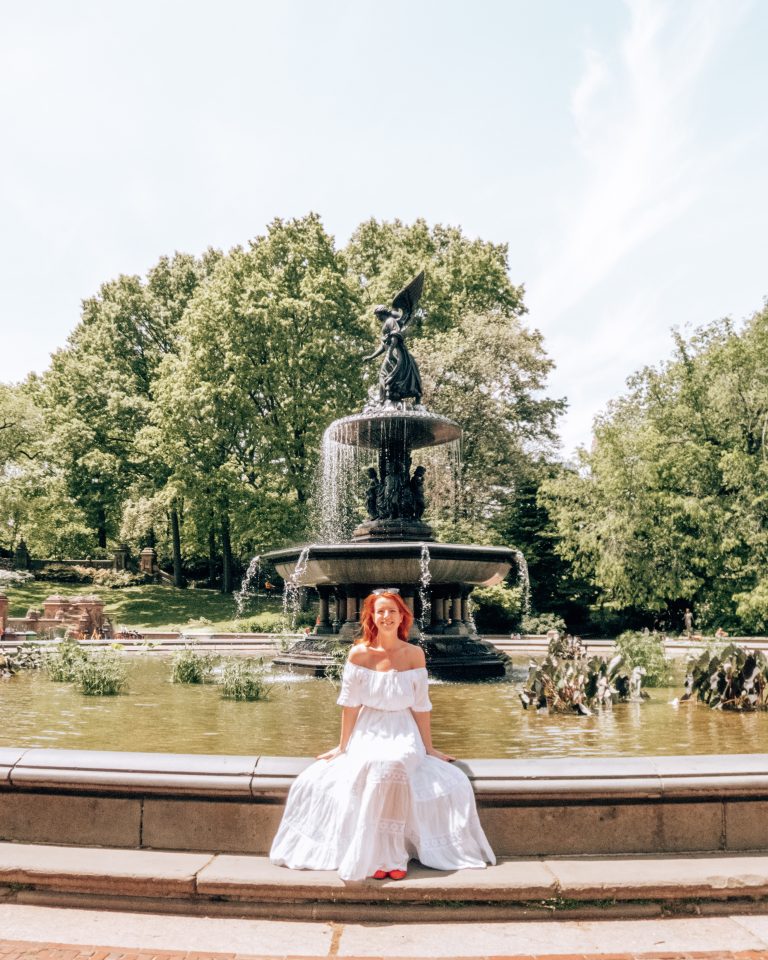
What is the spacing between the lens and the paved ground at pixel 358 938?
3840mm

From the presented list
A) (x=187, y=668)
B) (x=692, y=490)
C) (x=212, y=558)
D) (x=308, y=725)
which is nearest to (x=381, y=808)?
(x=308, y=725)

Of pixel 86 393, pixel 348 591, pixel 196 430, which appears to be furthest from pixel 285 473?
pixel 348 591

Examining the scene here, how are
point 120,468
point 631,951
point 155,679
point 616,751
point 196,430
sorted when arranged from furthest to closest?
point 120,468
point 196,430
point 155,679
point 616,751
point 631,951

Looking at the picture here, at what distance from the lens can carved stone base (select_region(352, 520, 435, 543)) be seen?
16031mm

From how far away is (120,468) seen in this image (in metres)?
43.1

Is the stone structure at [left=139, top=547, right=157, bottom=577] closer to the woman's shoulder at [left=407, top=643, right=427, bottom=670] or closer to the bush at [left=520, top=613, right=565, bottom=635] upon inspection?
the bush at [left=520, top=613, right=565, bottom=635]

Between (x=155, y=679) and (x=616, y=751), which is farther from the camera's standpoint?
(x=155, y=679)

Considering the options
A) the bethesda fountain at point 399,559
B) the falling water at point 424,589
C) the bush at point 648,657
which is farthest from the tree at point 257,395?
the bush at point 648,657

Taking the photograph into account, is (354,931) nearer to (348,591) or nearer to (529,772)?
(529,772)

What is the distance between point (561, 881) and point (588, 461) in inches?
1287

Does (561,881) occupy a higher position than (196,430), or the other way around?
(196,430)

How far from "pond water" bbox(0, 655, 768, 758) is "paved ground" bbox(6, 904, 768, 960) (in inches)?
114

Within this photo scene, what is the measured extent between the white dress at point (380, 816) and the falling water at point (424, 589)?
9167 mm

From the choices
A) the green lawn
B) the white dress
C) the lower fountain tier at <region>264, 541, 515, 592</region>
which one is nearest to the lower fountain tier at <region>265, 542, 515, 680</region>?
the lower fountain tier at <region>264, 541, 515, 592</region>
